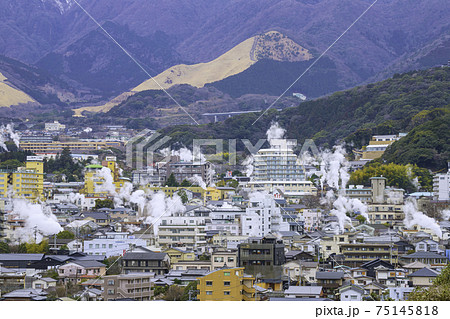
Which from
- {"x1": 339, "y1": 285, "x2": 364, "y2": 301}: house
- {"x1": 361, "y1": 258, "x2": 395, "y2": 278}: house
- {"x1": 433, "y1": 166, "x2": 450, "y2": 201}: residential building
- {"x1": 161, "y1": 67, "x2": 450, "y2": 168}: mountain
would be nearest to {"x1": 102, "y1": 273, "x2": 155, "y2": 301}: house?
{"x1": 339, "y1": 285, "x2": 364, "y2": 301}: house

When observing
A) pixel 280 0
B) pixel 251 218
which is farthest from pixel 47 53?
pixel 251 218

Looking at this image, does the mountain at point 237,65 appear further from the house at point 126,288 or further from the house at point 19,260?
the house at point 126,288

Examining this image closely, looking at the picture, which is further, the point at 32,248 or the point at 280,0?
the point at 280,0

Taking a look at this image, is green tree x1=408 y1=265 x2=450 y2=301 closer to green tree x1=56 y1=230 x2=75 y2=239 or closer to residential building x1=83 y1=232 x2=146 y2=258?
residential building x1=83 y1=232 x2=146 y2=258

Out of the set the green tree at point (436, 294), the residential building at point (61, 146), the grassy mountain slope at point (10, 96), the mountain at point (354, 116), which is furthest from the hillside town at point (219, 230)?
the grassy mountain slope at point (10, 96)

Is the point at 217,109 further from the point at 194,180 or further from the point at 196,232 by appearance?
the point at 196,232

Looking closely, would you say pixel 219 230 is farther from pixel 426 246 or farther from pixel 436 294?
pixel 436 294
